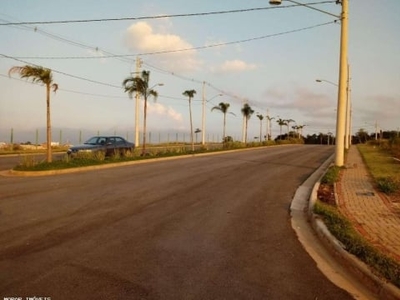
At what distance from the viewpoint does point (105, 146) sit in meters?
27.6

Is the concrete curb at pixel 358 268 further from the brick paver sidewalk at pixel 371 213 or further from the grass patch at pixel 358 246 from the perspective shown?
the brick paver sidewalk at pixel 371 213

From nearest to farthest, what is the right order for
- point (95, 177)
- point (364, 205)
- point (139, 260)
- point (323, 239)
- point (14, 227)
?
point (139, 260), point (323, 239), point (14, 227), point (364, 205), point (95, 177)

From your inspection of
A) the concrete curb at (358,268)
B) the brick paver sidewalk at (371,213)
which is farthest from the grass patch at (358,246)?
the brick paver sidewalk at (371,213)

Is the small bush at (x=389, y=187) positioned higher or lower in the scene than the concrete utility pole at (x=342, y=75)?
lower

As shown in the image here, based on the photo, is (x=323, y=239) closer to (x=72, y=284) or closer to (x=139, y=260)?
(x=139, y=260)

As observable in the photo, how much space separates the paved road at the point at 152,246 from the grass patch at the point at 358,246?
636mm

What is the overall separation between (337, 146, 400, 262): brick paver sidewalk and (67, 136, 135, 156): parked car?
52.7ft

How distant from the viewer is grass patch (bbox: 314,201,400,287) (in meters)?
5.41

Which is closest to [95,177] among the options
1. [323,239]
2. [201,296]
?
[323,239]

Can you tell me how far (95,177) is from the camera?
16.8m

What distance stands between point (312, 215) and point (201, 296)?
513 cm

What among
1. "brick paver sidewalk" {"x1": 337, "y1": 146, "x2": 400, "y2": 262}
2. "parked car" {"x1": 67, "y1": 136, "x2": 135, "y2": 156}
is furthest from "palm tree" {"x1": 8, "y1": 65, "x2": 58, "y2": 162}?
→ "brick paver sidewalk" {"x1": 337, "y1": 146, "x2": 400, "y2": 262}

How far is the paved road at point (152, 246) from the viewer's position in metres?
5.14

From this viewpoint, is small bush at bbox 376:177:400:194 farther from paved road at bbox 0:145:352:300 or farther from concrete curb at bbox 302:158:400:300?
concrete curb at bbox 302:158:400:300
